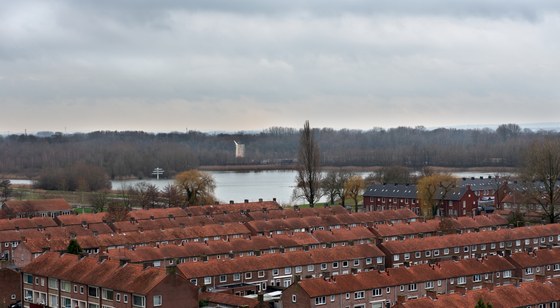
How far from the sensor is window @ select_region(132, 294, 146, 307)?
2390 centimetres

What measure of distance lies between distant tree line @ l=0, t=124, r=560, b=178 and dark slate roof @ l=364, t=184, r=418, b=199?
42.5 metres

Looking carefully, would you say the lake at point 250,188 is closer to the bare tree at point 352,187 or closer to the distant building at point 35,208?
the bare tree at point 352,187

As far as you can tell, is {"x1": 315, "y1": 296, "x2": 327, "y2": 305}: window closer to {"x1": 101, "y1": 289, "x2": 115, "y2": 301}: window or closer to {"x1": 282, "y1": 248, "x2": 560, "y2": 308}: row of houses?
{"x1": 282, "y1": 248, "x2": 560, "y2": 308}: row of houses

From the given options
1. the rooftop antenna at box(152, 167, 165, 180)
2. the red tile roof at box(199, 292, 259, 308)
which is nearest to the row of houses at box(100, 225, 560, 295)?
the red tile roof at box(199, 292, 259, 308)

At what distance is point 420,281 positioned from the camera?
2781 centimetres

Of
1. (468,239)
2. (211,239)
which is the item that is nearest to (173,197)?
(211,239)

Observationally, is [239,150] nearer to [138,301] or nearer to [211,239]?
[211,239]

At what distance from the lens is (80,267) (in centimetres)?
2725

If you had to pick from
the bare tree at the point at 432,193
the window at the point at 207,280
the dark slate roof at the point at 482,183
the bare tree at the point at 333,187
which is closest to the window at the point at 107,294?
the window at the point at 207,280

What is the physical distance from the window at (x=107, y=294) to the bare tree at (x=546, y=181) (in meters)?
32.0

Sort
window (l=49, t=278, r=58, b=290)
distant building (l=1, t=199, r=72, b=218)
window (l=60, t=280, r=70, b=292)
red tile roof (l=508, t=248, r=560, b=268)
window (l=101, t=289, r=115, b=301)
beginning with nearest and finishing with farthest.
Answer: window (l=101, t=289, r=115, b=301)
window (l=60, t=280, r=70, b=292)
window (l=49, t=278, r=58, b=290)
red tile roof (l=508, t=248, r=560, b=268)
distant building (l=1, t=199, r=72, b=218)

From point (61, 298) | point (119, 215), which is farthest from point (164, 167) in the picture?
point (61, 298)

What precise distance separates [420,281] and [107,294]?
10.5 meters

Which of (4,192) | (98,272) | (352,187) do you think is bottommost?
(98,272)
